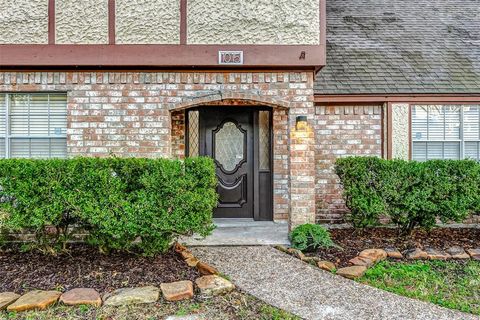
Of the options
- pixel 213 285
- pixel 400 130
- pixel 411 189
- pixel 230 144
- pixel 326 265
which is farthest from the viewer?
pixel 230 144

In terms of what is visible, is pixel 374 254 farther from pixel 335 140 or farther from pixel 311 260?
pixel 335 140

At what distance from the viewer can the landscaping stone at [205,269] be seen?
397 cm

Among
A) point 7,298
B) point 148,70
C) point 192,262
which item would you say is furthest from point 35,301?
point 148,70

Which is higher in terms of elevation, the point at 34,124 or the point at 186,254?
the point at 34,124

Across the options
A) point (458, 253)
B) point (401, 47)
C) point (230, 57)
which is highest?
point (401, 47)

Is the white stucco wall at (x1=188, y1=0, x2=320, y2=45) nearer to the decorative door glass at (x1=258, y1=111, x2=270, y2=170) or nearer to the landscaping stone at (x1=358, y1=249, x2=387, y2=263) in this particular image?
the decorative door glass at (x1=258, y1=111, x2=270, y2=170)

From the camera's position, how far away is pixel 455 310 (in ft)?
10.8

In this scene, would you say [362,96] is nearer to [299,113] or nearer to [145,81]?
[299,113]

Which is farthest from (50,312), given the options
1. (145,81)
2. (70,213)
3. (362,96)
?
(362,96)

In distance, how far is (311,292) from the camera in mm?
3619

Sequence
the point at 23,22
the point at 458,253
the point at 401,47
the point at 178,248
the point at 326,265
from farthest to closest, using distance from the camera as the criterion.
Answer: the point at 401,47 < the point at 23,22 < the point at 178,248 < the point at 458,253 < the point at 326,265

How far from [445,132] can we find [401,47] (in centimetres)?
200

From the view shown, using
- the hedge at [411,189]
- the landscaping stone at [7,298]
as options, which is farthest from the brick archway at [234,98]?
the landscaping stone at [7,298]

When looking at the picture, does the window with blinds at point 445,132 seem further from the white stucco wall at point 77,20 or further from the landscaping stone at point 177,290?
the white stucco wall at point 77,20
